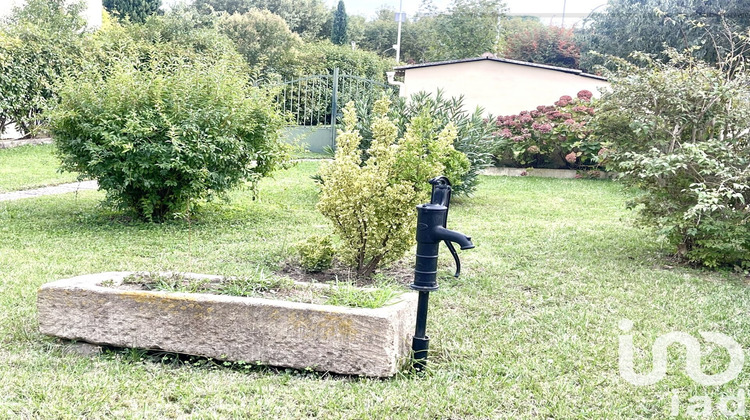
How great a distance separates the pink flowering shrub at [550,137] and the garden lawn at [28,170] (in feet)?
A: 30.0

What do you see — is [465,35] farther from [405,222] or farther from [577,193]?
[405,222]

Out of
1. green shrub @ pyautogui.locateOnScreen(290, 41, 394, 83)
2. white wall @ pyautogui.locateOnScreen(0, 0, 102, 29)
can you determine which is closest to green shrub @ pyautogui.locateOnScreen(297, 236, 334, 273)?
green shrub @ pyautogui.locateOnScreen(290, 41, 394, 83)

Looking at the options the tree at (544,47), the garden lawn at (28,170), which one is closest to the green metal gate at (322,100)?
the garden lawn at (28,170)

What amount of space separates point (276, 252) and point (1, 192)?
5476mm

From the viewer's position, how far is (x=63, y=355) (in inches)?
140

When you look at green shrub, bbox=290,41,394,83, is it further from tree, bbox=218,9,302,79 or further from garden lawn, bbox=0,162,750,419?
garden lawn, bbox=0,162,750,419

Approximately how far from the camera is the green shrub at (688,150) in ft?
19.3

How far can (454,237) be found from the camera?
3342 millimetres

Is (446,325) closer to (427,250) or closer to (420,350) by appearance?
(420,350)

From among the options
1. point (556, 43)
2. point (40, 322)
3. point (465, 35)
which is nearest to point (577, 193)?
point (40, 322)

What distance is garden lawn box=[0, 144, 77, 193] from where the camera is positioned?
33.2 feet

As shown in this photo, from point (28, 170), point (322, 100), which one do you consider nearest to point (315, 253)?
point (28, 170)

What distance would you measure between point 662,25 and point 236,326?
22551 millimetres

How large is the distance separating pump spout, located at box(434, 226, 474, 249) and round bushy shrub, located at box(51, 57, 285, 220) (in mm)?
4003
